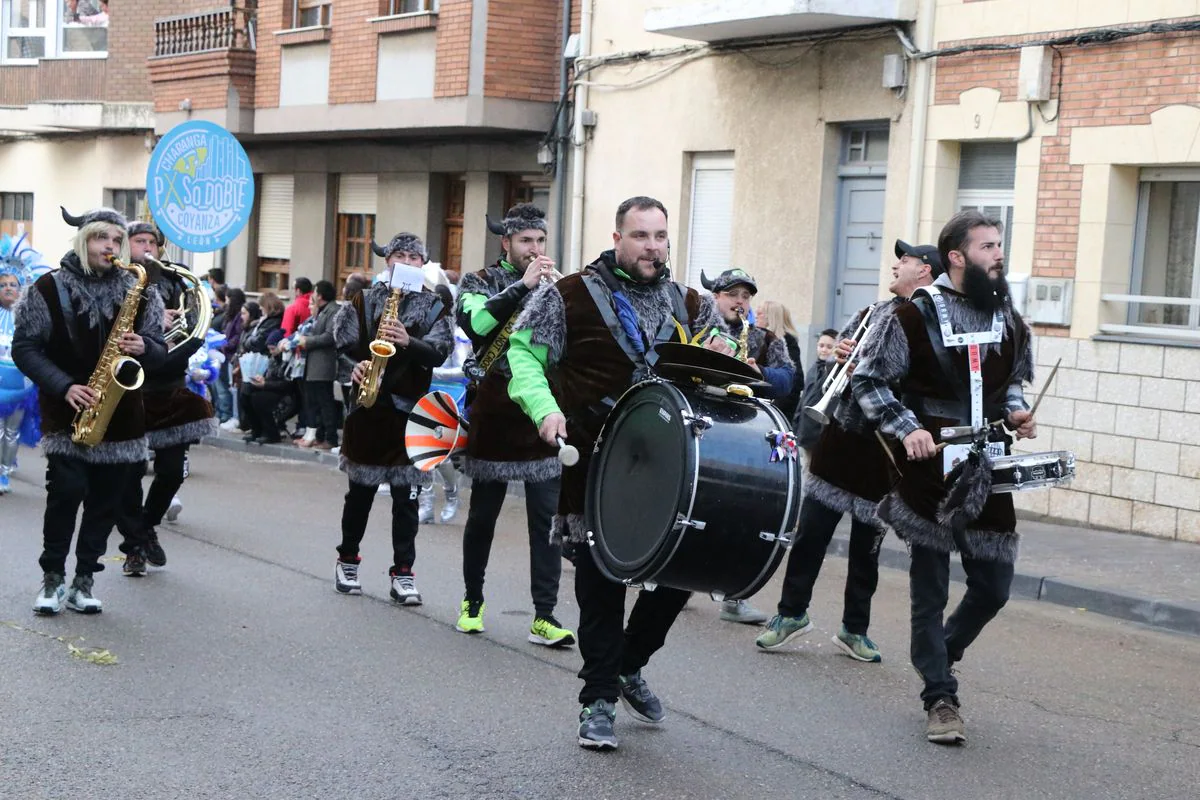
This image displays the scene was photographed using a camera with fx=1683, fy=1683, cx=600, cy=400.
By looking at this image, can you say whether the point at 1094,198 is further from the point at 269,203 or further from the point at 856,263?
the point at 269,203

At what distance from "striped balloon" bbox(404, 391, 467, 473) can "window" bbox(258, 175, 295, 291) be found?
665 inches

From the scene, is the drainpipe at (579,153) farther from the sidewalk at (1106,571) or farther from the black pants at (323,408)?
the sidewalk at (1106,571)

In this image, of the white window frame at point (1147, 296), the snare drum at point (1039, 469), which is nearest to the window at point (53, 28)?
the white window frame at point (1147, 296)

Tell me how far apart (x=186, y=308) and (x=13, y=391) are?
4.73 m

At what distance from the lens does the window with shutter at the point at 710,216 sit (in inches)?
679

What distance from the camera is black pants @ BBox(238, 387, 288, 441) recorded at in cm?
1841

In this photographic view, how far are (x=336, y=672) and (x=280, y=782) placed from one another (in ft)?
5.26

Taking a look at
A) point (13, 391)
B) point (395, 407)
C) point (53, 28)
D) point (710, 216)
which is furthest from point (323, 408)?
point (53, 28)

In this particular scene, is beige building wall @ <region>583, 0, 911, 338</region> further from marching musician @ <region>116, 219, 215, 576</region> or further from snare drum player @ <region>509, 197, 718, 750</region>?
snare drum player @ <region>509, 197, 718, 750</region>

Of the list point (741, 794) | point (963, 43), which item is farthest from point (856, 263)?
point (741, 794)

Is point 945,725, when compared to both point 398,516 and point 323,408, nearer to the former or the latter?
point 398,516

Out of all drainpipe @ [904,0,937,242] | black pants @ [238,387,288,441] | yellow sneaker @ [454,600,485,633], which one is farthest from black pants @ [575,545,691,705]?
black pants @ [238,387,288,441]

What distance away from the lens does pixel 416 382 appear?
873 centimetres

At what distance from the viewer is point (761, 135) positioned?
16.4 m
